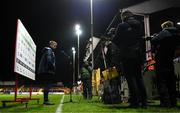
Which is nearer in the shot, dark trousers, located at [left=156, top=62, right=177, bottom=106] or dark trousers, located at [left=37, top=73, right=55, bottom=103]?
dark trousers, located at [left=156, top=62, right=177, bottom=106]

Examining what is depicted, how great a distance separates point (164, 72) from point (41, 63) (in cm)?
405

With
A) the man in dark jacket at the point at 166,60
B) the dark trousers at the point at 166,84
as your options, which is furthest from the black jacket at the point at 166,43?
the dark trousers at the point at 166,84

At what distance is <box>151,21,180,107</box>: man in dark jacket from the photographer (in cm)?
659

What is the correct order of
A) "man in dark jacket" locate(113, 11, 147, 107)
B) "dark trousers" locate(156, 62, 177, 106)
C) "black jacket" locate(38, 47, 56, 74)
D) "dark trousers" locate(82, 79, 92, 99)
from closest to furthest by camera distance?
"man in dark jacket" locate(113, 11, 147, 107), "dark trousers" locate(156, 62, 177, 106), "black jacket" locate(38, 47, 56, 74), "dark trousers" locate(82, 79, 92, 99)

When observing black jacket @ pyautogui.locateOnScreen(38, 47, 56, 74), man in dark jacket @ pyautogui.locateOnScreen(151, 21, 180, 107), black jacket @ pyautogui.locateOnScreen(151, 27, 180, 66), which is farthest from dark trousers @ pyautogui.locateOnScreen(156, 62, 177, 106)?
black jacket @ pyautogui.locateOnScreen(38, 47, 56, 74)

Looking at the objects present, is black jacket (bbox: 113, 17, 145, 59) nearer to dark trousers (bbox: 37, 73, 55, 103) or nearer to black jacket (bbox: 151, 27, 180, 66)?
black jacket (bbox: 151, 27, 180, 66)

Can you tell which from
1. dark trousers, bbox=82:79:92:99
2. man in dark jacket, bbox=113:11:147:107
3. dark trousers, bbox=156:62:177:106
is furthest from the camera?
dark trousers, bbox=82:79:92:99

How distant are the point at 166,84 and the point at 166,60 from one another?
0.54m

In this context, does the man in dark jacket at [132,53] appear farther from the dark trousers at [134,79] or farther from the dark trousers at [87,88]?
the dark trousers at [87,88]

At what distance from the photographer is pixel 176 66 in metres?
9.33

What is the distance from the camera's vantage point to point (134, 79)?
654 centimetres

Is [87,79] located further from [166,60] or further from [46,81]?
[166,60]

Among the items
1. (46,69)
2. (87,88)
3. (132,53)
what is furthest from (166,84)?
(87,88)

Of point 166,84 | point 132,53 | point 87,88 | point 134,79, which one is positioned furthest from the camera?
point 87,88
